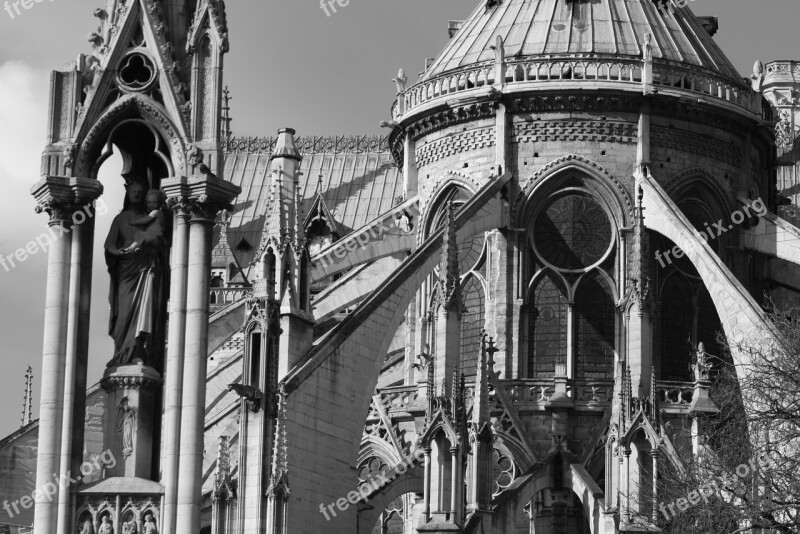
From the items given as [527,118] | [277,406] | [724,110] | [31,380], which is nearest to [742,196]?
[724,110]

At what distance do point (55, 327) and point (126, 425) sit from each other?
1122 mm

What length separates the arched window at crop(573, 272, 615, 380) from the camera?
179 ft

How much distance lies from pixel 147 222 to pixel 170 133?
88 cm

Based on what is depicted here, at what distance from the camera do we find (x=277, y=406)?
140 feet

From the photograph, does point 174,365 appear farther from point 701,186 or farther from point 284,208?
point 701,186

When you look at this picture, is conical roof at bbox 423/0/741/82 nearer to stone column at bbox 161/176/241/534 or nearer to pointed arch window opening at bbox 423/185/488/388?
pointed arch window opening at bbox 423/185/488/388

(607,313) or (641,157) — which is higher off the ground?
(641,157)

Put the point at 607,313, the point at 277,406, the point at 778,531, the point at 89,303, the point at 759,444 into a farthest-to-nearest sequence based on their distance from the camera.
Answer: the point at 607,313 → the point at 277,406 → the point at 759,444 → the point at 778,531 → the point at 89,303

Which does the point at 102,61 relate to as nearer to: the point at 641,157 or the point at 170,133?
the point at 170,133

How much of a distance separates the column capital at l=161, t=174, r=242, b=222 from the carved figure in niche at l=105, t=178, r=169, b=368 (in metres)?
0.48

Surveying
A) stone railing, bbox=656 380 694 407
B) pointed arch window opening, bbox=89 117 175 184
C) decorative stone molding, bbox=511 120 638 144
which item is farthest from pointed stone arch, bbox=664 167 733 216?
pointed arch window opening, bbox=89 117 175 184

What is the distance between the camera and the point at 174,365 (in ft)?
66.6

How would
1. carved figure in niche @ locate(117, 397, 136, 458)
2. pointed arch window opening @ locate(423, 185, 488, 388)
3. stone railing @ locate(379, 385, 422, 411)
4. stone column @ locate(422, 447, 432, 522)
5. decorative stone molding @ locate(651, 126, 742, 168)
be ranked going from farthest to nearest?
decorative stone molding @ locate(651, 126, 742, 168), pointed arch window opening @ locate(423, 185, 488, 388), stone railing @ locate(379, 385, 422, 411), stone column @ locate(422, 447, 432, 522), carved figure in niche @ locate(117, 397, 136, 458)

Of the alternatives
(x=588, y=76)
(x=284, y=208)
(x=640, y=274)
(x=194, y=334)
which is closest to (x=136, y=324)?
(x=194, y=334)
